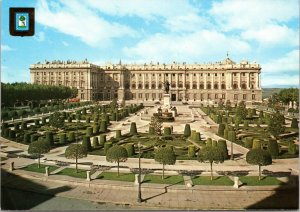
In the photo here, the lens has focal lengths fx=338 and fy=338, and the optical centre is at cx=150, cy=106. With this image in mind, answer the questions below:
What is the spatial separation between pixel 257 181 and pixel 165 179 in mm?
5999

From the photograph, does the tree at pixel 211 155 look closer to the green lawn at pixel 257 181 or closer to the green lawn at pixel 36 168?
the green lawn at pixel 257 181

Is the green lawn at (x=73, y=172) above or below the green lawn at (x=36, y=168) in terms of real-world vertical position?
below

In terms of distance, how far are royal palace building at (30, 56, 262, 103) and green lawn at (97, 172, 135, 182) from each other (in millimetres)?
93296

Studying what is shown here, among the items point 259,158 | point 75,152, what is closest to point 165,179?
point 259,158

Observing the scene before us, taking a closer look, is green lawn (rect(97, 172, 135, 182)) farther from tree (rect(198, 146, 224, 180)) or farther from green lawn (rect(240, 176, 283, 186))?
green lawn (rect(240, 176, 283, 186))

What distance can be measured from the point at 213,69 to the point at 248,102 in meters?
18.6

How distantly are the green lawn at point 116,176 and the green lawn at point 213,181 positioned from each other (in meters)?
4.22

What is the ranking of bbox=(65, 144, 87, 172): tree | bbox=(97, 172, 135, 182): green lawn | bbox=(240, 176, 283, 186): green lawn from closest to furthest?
1. bbox=(240, 176, 283, 186): green lawn
2. bbox=(97, 172, 135, 182): green lawn
3. bbox=(65, 144, 87, 172): tree

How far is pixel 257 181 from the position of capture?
2203 cm

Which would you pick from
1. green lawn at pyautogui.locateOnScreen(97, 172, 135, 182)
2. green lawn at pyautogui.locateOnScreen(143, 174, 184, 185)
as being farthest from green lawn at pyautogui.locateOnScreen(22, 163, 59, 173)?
green lawn at pyautogui.locateOnScreen(143, 174, 184, 185)

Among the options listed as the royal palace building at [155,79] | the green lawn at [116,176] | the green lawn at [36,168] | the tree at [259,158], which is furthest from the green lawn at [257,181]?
the royal palace building at [155,79]

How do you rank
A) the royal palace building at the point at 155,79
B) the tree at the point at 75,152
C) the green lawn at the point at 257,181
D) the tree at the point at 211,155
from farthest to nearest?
the royal palace building at the point at 155,79 → the tree at the point at 75,152 → the tree at the point at 211,155 → the green lawn at the point at 257,181

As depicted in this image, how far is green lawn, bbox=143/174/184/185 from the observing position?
2183 centimetres

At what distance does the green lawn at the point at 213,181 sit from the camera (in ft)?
70.8
